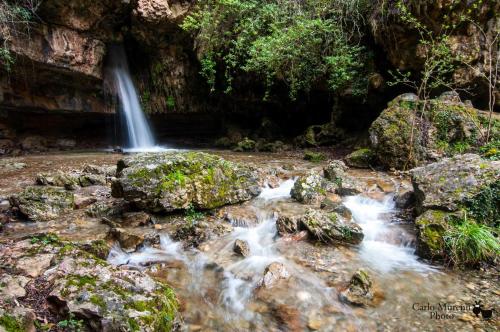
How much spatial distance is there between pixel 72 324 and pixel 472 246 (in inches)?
162

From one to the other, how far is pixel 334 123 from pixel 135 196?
8.40 meters

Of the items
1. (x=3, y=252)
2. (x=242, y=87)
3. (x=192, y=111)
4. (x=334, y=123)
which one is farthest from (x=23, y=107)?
(x=334, y=123)

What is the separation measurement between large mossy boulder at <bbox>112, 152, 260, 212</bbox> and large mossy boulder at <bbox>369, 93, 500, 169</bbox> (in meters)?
3.98

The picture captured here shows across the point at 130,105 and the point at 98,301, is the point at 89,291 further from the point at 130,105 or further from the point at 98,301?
the point at 130,105

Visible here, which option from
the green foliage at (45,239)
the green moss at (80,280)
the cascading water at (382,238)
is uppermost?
the green foliage at (45,239)

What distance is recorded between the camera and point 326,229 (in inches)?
174

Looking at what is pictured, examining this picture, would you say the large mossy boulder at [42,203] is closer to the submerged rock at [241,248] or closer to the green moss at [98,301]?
the submerged rock at [241,248]

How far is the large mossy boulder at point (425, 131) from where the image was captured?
7184mm

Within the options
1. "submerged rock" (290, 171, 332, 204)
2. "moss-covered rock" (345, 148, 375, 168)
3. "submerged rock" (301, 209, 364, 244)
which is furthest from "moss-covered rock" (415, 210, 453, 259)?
"moss-covered rock" (345, 148, 375, 168)

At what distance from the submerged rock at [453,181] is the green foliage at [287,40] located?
5187mm

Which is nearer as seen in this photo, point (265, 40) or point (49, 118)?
point (265, 40)

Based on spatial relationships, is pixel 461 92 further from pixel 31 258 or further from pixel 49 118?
pixel 49 118

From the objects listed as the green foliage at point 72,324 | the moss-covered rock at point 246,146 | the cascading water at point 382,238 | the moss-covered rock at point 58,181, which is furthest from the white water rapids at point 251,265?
the moss-covered rock at point 246,146

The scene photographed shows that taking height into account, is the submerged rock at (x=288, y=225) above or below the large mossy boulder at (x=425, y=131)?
below
